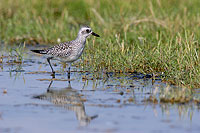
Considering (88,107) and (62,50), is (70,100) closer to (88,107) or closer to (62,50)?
(88,107)

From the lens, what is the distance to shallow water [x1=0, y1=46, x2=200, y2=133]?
20.7ft

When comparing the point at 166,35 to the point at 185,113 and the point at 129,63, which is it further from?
the point at 185,113

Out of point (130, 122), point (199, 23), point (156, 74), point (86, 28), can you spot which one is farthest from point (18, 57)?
point (130, 122)

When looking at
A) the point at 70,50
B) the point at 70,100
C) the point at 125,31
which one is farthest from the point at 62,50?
the point at 125,31

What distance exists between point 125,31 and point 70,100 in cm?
588

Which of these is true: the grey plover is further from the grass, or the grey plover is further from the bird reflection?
the bird reflection

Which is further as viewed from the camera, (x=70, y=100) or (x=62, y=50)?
(x=62, y=50)

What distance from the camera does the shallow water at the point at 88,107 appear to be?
6304 millimetres

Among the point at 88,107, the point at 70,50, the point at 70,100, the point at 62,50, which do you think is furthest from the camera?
the point at 62,50

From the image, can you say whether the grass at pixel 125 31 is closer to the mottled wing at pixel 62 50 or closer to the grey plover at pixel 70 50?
the grey plover at pixel 70 50

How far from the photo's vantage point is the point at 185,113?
269 inches

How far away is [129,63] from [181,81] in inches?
78.4

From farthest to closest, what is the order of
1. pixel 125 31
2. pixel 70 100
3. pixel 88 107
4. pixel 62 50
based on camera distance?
pixel 125 31, pixel 62 50, pixel 70 100, pixel 88 107

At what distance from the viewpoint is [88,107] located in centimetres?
734
